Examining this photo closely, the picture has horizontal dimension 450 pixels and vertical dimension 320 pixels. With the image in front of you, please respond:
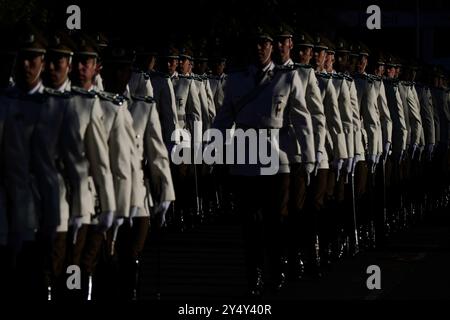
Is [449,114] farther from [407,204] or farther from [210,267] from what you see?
[210,267]

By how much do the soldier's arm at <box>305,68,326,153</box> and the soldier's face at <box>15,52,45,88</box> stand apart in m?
5.07

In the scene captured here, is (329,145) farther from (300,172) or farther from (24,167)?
(24,167)

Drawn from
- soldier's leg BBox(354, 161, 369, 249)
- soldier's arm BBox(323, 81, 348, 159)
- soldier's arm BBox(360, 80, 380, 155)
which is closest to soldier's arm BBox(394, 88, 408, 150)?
soldier's leg BBox(354, 161, 369, 249)

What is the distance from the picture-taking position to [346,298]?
1619cm

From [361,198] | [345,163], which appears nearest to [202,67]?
[361,198]

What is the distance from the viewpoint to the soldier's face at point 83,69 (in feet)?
44.7

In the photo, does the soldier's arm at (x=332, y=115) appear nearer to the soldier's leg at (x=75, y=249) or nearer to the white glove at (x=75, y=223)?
the soldier's leg at (x=75, y=249)

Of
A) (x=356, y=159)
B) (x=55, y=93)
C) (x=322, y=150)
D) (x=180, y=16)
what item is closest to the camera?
(x=55, y=93)

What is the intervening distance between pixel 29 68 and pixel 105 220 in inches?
49.0

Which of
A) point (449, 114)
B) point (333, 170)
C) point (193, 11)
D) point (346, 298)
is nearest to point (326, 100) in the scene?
point (333, 170)

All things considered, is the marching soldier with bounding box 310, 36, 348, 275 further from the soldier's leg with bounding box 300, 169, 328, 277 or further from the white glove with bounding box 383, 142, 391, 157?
the white glove with bounding box 383, 142, 391, 157

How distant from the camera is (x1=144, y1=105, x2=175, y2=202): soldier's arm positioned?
47.0ft

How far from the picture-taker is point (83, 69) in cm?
1368
